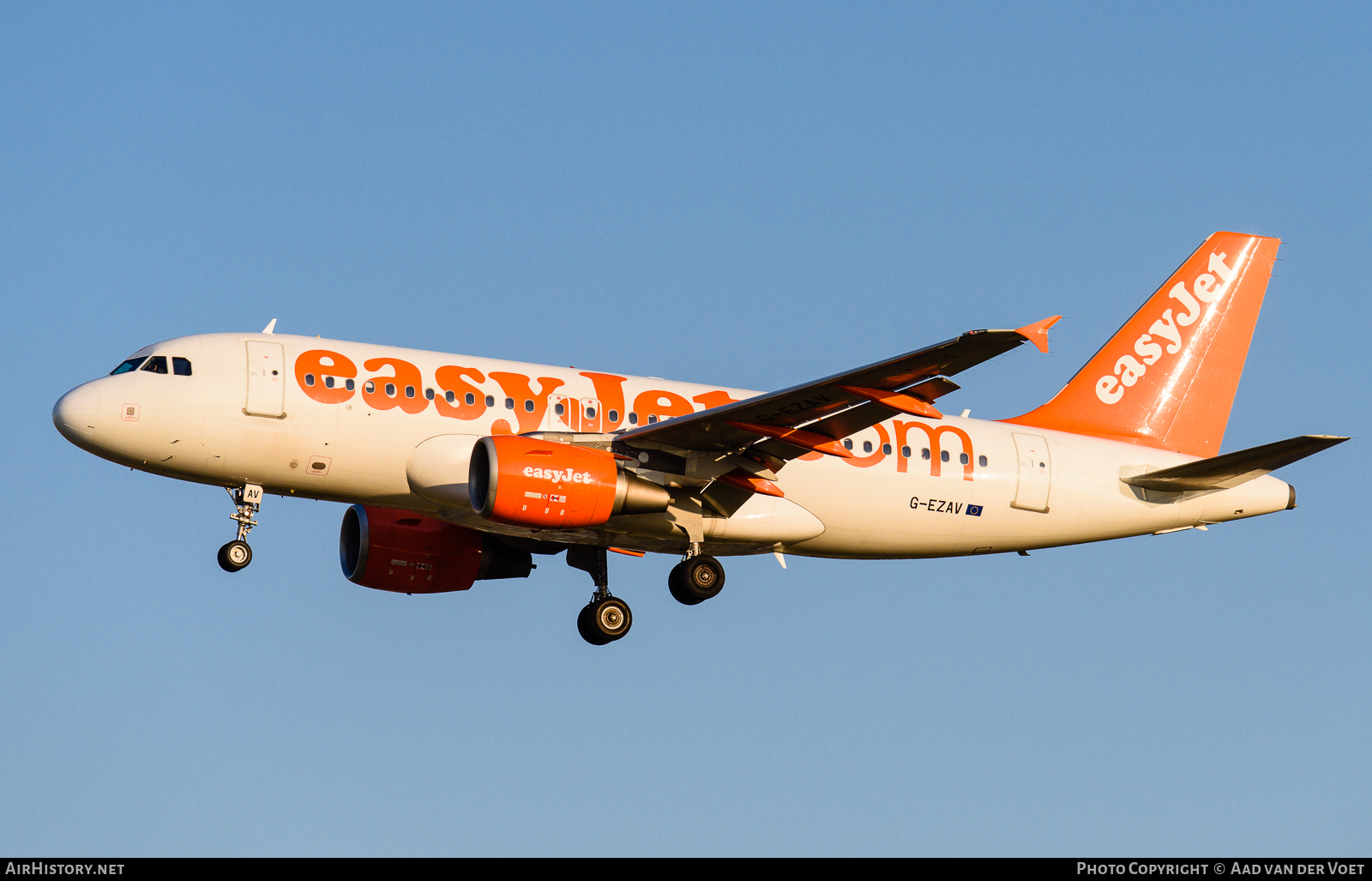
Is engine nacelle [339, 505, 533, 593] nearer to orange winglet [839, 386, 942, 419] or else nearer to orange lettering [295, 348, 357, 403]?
orange lettering [295, 348, 357, 403]

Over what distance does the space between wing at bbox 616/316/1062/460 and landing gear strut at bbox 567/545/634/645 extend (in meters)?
4.09

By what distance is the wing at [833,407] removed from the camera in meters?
24.1

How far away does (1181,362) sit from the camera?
36.2 meters

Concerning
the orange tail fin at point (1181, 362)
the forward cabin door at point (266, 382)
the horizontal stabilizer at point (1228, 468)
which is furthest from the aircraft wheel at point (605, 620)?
the horizontal stabilizer at point (1228, 468)

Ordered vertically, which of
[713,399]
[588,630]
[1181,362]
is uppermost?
[1181,362]

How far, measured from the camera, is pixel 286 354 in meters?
29.0

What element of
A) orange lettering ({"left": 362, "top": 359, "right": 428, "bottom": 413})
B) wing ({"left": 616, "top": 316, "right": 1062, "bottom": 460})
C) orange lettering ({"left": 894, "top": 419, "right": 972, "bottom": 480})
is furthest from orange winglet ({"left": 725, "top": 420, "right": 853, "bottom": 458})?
orange lettering ({"left": 362, "top": 359, "right": 428, "bottom": 413})

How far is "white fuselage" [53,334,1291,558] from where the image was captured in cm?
2823

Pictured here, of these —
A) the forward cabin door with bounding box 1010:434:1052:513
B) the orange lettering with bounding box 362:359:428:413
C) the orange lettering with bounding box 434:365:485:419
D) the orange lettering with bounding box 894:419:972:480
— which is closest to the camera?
the orange lettering with bounding box 362:359:428:413

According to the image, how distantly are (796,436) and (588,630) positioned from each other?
624 cm

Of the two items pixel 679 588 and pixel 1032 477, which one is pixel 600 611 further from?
pixel 1032 477

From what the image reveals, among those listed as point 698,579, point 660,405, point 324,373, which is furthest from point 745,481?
point 324,373
